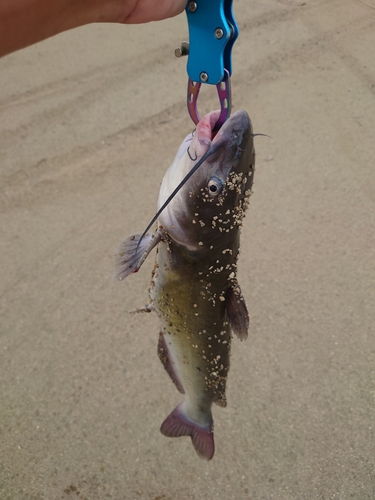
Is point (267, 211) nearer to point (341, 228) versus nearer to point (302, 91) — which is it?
point (341, 228)

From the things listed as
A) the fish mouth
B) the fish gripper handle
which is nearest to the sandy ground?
the fish mouth

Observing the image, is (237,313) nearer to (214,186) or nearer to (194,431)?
(214,186)

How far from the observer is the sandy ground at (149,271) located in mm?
1974

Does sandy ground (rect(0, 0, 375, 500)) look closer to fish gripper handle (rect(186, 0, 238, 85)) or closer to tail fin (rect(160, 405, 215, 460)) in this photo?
tail fin (rect(160, 405, 215, 460))

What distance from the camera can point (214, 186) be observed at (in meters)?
1.13

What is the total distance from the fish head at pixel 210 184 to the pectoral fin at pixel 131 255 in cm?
7

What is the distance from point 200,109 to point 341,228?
1165mm

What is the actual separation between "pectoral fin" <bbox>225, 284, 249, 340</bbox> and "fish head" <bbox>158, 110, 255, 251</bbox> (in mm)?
150

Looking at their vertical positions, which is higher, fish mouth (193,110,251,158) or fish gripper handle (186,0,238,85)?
fish gripper handle (186,0,238,85)

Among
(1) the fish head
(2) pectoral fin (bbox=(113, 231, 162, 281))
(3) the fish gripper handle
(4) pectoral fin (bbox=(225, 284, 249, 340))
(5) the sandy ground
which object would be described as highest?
(3) the fish gripper handle

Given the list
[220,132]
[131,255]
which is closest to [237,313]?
[131,255]

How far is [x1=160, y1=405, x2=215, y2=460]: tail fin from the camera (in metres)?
1.53

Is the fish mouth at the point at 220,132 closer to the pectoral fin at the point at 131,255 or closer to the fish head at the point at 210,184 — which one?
the fish head at the point at 210,184

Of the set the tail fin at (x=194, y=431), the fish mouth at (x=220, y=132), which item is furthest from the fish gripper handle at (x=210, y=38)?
the tail fin at (x=194, y=431)
